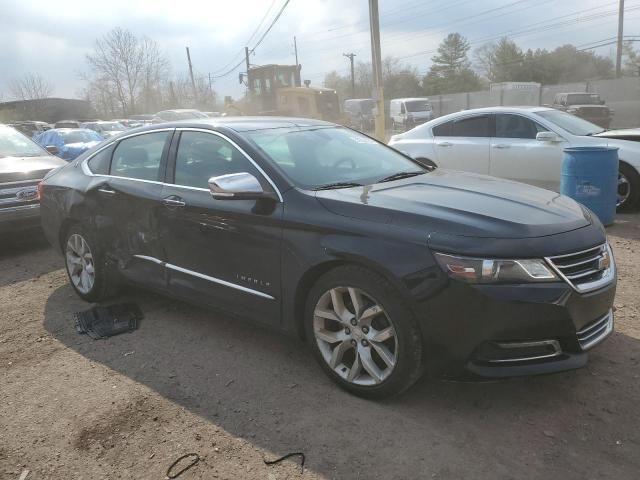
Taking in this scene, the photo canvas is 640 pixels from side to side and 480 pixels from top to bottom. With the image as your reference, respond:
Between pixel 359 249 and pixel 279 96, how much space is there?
2196cm

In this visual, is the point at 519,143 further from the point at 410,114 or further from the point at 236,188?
the point at 410,114

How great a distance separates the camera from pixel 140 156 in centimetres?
431

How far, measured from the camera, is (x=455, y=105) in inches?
1502

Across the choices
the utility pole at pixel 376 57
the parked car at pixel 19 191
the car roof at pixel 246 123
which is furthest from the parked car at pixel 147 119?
the car roof at pixel 246 123

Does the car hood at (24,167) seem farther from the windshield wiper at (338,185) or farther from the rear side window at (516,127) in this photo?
the rear side window at (516,127)

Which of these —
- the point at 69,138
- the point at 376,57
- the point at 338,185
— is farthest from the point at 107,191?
the point at 69,138

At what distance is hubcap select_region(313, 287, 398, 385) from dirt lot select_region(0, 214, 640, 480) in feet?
0.62

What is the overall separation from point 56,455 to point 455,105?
38517 millimetres

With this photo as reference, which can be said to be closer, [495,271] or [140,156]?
[495,271]

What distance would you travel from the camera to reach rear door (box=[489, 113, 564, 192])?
7.43m

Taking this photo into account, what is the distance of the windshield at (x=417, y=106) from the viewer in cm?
3044

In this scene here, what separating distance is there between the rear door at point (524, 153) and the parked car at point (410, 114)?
2215 cm

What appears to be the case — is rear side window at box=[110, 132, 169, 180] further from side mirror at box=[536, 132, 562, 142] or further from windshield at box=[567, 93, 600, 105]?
windshield at box=[567, 93, 600, 105]

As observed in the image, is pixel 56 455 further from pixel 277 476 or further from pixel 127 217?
pixel 127 217
